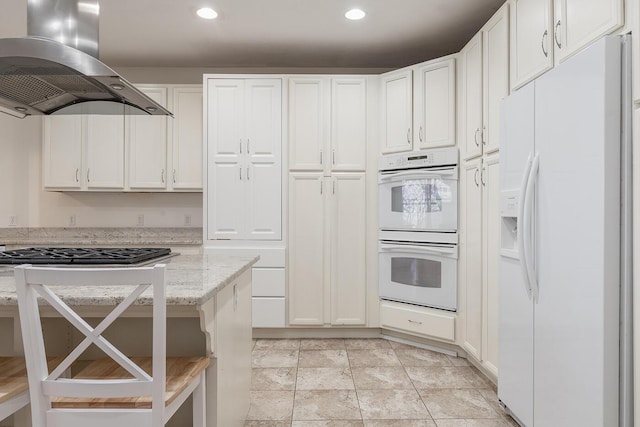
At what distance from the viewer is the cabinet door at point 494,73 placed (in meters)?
2.40

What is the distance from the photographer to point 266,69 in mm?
4281

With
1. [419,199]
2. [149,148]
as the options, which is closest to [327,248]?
[419,199]

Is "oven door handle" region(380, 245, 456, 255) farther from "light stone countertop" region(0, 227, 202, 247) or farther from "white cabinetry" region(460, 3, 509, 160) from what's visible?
"light stone countertop" region(0, 227, 202, 247)

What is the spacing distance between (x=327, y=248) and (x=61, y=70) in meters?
2.42

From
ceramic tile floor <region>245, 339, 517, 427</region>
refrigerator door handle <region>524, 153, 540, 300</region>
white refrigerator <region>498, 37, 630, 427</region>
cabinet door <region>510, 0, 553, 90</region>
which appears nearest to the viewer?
white refrigerator <region>498, 37, 630, 427</region>

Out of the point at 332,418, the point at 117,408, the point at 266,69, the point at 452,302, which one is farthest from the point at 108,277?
the point at 266,69

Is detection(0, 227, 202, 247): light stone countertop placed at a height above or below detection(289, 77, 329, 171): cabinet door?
below

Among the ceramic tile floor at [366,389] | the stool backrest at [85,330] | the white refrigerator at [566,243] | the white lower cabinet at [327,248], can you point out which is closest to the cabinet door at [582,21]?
the white refrigerator at [566,243]

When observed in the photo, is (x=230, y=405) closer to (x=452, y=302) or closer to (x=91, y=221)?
(x=452, y=302)

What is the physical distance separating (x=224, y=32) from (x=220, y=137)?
0.87 metres

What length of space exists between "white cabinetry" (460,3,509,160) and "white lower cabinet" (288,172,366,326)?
1.08 meters

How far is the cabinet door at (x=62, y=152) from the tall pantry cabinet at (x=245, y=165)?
4.41ft

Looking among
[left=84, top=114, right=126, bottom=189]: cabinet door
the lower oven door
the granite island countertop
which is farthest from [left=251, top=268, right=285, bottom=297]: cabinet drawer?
the granite island countertop

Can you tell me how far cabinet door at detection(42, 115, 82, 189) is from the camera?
12.8 ft
